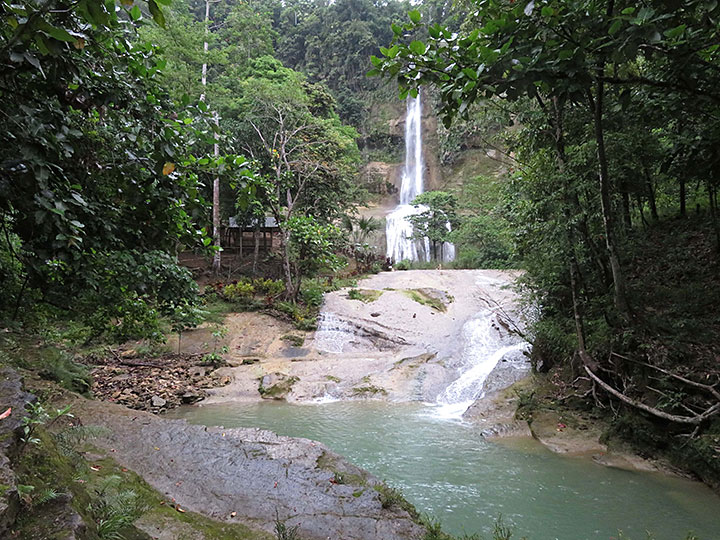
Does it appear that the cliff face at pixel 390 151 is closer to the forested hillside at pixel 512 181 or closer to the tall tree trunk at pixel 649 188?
the forested hillside at pixel 512 181

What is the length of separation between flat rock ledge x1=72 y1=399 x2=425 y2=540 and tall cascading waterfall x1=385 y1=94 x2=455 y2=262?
20.9 metres

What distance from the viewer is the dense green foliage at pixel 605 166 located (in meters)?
2.63

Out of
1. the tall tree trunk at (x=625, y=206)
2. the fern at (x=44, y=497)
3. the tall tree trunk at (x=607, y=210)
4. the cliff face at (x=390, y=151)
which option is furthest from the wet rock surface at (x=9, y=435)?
the cliff face at (x=390, y=151)

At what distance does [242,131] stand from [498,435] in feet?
51.7

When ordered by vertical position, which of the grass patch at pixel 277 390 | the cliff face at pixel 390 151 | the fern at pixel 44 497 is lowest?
the grass patch at pixel 277 390

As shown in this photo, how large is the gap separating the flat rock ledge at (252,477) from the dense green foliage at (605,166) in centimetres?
312

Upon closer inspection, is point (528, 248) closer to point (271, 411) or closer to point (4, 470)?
point (271, 411)

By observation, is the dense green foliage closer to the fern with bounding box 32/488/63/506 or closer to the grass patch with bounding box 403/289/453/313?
the fern with bounding box 32/488/63/506

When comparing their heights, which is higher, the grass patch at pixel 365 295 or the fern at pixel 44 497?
the fern at pixel 44 497

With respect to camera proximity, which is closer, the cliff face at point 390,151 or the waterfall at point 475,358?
the waterfall at point 475,358

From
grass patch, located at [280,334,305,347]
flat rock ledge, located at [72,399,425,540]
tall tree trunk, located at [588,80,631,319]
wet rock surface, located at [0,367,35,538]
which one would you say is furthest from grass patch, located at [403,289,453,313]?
wet rock surface, located at [0,367,35,538]

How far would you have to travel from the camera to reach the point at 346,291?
16.6 metres

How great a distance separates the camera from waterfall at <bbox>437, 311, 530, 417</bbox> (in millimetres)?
9178

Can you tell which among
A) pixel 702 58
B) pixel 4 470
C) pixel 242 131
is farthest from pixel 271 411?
pixel 242 131
